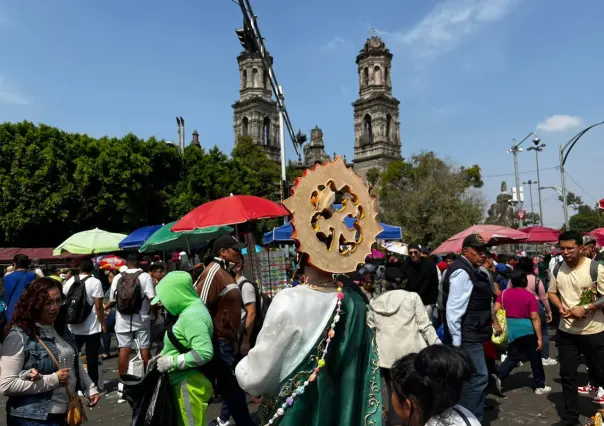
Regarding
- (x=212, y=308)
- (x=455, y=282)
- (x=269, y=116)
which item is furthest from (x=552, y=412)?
(x=269, y=116)

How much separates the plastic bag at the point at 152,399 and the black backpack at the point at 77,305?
144 inches

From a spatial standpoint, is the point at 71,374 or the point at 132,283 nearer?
the point at 71,374

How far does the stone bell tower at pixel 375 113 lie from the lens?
210ft

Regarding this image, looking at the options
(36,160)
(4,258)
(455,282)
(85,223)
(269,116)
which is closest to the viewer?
(455,282)

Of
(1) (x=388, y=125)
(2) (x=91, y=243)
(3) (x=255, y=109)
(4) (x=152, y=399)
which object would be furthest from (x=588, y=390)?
(1) (x=388, y=125)

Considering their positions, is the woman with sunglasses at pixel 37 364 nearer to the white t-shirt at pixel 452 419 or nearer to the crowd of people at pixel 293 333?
the crowd of people at pixel 293 333

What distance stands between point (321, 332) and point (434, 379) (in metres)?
0.70

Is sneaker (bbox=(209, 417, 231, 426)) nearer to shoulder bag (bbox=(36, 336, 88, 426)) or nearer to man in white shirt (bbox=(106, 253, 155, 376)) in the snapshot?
man in white shirt (bbox=(106, 253, 155, 376))

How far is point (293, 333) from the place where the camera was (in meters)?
2.43

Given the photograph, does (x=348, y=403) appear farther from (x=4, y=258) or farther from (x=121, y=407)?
(x=4, y=258)

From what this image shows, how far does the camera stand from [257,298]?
18.5ft

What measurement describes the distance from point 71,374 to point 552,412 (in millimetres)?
5280

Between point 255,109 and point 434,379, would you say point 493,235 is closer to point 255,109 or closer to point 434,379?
point 434,379

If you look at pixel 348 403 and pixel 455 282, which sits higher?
pixel 455 282
